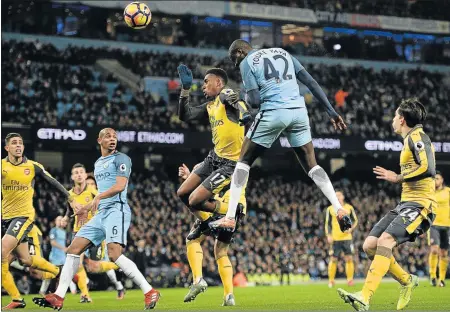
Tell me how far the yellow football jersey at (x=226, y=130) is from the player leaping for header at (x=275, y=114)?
1389 millimetres

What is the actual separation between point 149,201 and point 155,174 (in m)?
6.36

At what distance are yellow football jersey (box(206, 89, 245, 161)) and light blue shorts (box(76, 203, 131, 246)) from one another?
1.57 m

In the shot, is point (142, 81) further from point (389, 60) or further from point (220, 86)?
point (220, 86)

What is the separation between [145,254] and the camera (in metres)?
25.1

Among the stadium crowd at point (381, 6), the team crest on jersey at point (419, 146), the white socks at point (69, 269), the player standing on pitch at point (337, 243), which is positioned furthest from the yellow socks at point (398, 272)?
the stadium crowd at point (381, 6)

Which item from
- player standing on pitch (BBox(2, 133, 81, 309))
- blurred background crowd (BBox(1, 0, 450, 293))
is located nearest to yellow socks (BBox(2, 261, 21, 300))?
player standing on pitch (BBox(2, 133, 81, 309))

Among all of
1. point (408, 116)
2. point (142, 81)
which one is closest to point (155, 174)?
point (142, 81)

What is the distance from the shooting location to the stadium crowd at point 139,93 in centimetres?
3180

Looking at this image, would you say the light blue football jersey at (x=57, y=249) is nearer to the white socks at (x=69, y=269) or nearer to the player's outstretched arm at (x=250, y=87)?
the white socks at (x=69, y=269)

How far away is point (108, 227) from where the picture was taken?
10.8m

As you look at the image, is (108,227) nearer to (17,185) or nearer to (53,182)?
(53,182)

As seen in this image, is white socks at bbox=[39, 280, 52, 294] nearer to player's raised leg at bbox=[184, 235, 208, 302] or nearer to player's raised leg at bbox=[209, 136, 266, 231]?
player's raised leg at bbox=[184, 235, 208, 302]

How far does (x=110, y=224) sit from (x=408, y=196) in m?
3.70

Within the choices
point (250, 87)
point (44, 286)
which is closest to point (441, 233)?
point (44, 286)
